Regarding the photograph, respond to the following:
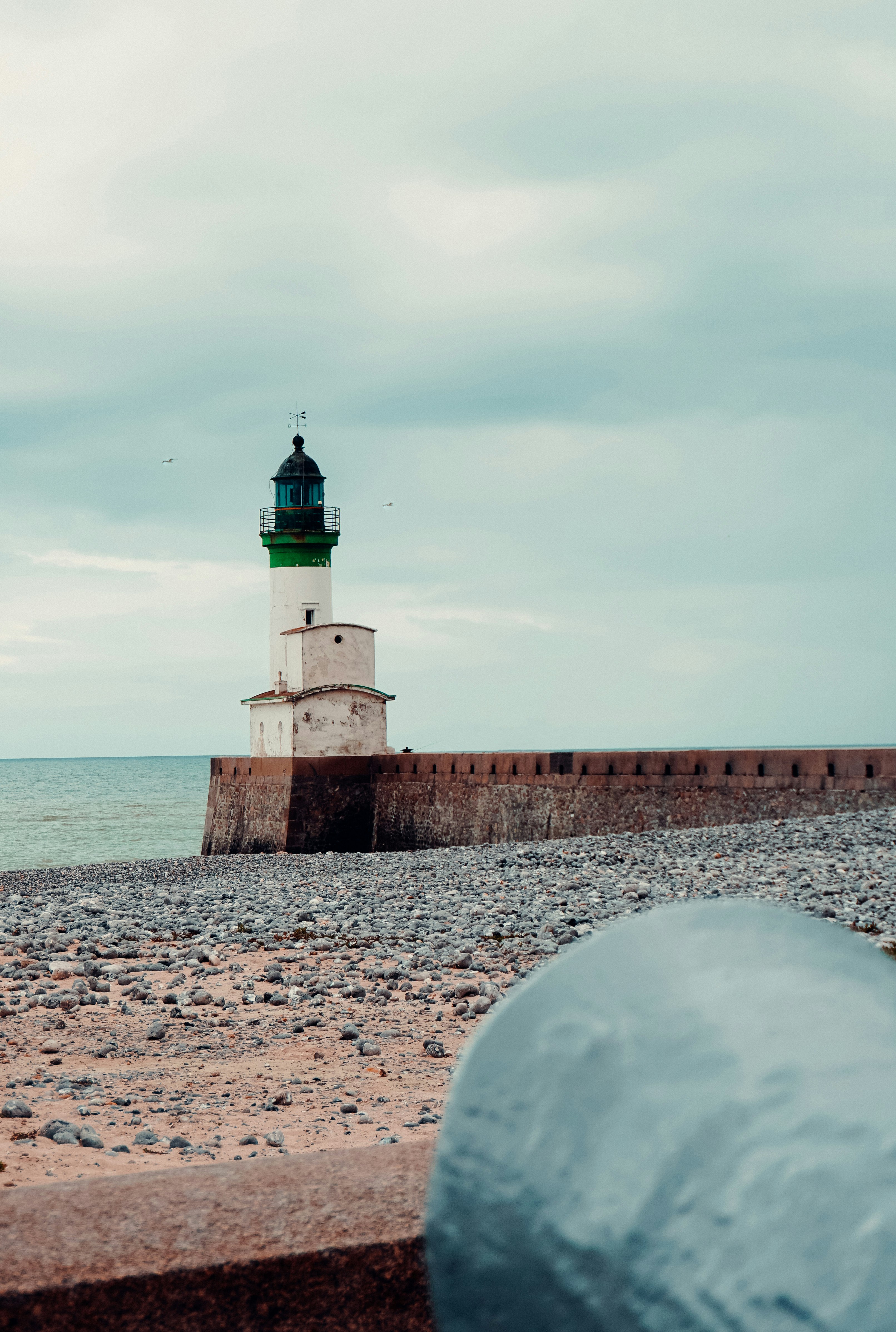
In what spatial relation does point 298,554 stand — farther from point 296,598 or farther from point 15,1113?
point 15,1113

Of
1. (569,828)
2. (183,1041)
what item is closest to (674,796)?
(569,828)

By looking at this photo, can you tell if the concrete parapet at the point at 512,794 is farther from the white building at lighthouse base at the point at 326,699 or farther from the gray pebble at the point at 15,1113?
the gray pebble at the point at 15,1113

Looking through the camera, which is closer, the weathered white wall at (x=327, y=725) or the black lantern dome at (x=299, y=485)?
the weathered white wall at (x=327, y=725)

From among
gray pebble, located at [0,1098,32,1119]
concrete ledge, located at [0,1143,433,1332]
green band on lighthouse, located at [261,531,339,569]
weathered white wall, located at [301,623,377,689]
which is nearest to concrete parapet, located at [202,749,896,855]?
weathered white wall, located at [301,623,377,689]

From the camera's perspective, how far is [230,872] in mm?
18672

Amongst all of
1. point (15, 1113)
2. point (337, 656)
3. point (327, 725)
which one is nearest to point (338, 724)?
point (327, 725)

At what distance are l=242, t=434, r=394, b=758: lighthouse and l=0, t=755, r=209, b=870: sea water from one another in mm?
5795

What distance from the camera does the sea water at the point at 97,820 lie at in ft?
112

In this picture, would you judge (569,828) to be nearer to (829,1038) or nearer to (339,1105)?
(339,1105)

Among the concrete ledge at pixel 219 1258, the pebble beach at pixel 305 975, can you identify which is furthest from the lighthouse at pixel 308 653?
the concrete ledge at pixel 219 1258

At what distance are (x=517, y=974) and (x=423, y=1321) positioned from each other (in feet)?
17.7

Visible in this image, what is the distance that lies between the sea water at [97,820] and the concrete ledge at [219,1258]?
2691cm

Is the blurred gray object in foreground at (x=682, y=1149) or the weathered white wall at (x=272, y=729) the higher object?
A: the weathered white wall at (x=272, y=729)

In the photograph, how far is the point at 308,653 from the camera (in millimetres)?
26016
